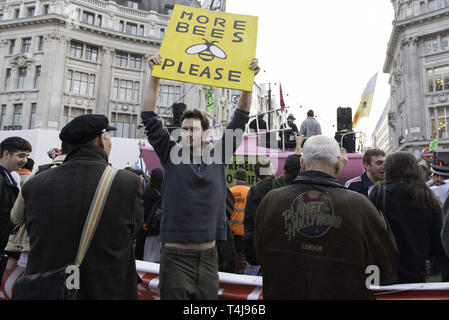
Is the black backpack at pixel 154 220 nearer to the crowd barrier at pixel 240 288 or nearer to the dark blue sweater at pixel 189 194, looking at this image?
the crowd barrier at pixel 240 288

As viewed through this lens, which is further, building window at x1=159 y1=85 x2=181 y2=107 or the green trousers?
building window at x1=159 y1=85 x2=181 y2=107

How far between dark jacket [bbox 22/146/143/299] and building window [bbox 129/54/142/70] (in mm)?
35896

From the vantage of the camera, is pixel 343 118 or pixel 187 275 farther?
pixel 343 118

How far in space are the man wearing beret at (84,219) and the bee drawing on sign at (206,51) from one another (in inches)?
56.9

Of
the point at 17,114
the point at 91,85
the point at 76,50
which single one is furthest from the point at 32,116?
the point at 76,50

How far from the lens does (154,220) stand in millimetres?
4809

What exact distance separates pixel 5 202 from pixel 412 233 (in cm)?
427

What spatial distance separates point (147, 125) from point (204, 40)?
3.89 ft

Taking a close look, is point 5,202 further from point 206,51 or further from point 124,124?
point 124,124

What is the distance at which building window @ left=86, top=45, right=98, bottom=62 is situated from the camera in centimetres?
3294

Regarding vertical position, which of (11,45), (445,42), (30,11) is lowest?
(11,45)

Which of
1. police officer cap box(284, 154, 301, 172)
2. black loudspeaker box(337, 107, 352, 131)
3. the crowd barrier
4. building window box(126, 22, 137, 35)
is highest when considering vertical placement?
building window box(126, 22, 137, 35)

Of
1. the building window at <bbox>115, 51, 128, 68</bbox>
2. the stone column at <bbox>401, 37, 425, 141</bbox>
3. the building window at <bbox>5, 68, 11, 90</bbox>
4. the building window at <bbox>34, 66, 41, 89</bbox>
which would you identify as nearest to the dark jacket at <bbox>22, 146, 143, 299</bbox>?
the building window at <bbox>34, 66, 41, 89</bbox>

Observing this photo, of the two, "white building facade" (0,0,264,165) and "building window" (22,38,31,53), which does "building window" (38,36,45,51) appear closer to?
"white building facade" (0,0,264,165)
